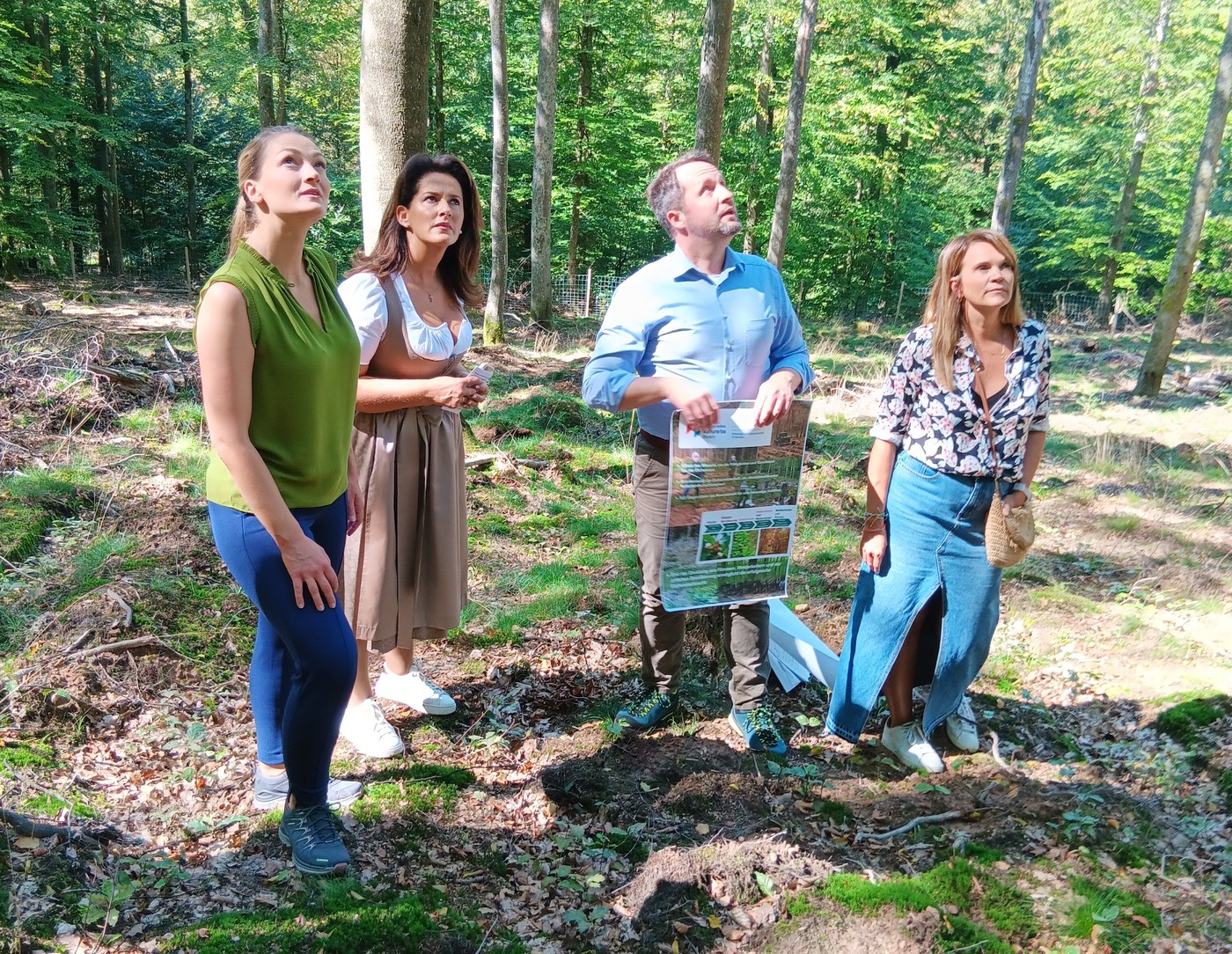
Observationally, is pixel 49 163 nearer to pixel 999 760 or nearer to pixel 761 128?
pixel 761 128

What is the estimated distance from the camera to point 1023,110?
10570mm

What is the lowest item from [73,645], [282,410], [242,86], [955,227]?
[73,645]

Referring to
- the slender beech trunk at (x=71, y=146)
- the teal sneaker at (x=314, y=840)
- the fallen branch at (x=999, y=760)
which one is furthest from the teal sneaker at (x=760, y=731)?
the slender beech trunk at (x=71, y=146)

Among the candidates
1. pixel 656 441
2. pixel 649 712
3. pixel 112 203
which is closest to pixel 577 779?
pixel 649 712

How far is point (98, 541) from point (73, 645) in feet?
4.49

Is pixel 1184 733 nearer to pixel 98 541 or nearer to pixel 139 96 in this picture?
pixel 98 541

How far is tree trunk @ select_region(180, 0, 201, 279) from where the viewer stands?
2216cm

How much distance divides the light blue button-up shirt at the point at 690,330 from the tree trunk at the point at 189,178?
2243cm

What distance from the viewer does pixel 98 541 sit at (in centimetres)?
452

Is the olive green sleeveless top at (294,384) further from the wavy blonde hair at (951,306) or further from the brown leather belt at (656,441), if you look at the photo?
the wavy blonde hair at (951,306)

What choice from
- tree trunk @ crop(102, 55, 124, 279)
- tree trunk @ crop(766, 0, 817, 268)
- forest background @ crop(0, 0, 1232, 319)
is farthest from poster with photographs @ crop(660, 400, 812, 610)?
tree trunk @ crop(102, 55, 124, 279)

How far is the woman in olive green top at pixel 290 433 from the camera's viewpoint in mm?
1982

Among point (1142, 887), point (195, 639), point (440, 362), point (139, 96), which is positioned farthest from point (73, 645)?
point (139, 96)

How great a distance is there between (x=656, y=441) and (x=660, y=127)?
2603 centimetres
